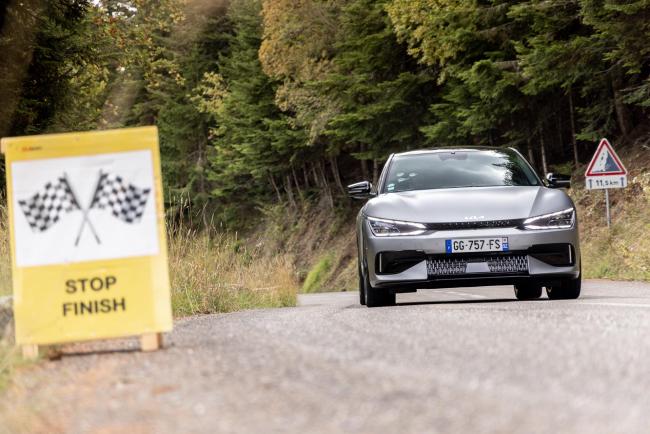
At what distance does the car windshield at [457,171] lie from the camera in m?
12.2

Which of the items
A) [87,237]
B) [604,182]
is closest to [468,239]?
[87,237]

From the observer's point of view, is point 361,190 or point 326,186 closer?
point 361,190

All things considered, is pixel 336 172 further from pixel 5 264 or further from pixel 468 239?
pixel 5 264

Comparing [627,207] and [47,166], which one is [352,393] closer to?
[47,166]

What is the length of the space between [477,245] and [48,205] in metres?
4.98

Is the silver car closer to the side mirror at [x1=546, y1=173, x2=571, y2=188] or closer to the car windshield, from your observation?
the car windshield

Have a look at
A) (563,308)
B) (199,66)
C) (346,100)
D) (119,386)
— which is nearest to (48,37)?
(563,308)

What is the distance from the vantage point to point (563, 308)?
9.70 m

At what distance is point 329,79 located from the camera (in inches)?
1529

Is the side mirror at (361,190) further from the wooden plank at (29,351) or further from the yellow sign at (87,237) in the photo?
the wooden plank at (29,351)

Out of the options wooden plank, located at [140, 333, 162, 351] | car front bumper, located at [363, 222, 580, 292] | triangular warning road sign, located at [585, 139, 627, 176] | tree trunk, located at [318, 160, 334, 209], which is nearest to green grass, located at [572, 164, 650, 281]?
triangular warning road sign, located at [585, 139, 627, 176]

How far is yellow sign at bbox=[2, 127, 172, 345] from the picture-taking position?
6867 mm

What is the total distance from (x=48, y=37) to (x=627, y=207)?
44.5 ft

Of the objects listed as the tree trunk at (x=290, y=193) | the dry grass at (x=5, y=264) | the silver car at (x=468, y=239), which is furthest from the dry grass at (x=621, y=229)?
the tree trunk at (x=290, y=193)
